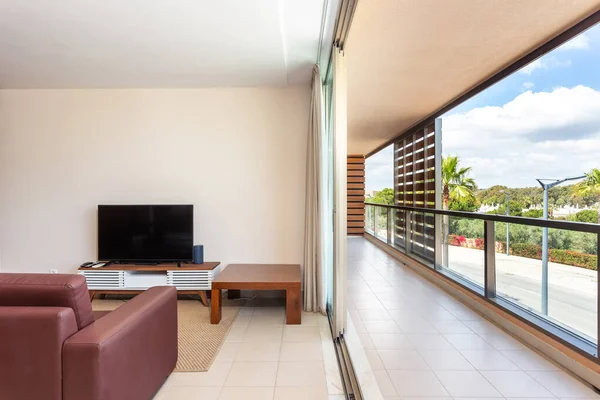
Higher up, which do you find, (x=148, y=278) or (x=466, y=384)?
(x=148, y=278)

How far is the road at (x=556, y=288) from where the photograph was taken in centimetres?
217

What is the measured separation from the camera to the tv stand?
3701mm

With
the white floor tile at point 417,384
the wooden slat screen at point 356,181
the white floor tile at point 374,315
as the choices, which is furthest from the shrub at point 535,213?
the wooden slat screen at point 356,181

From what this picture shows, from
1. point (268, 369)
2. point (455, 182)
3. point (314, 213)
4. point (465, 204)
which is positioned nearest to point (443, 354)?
point (268, 369)

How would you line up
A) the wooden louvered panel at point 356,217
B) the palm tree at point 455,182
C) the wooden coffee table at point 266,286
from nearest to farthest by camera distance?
the wooden coffee table at point 266,286
the palm tree at point 455,182
the wooden louvered panel at point 356,217

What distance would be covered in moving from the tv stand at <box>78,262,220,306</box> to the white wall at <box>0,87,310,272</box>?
0.40 m

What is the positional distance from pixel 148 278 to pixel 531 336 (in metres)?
3.75

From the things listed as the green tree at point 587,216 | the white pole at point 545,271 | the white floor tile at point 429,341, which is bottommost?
the white floor tile at point 429,341

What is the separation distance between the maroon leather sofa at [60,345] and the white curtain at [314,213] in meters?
2.05

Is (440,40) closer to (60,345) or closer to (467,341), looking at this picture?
(467,341)

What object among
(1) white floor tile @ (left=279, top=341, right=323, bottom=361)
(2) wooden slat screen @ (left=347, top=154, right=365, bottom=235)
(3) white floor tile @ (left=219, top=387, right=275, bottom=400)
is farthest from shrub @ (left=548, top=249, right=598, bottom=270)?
(2) wooden slat screen @ (left=347, top=154, right=365, bottom=235)

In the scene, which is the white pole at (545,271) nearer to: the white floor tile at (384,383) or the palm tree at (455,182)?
the white floor tile at (384,383)

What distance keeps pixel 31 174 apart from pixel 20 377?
3.57 meters

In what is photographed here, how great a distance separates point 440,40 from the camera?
290cm
